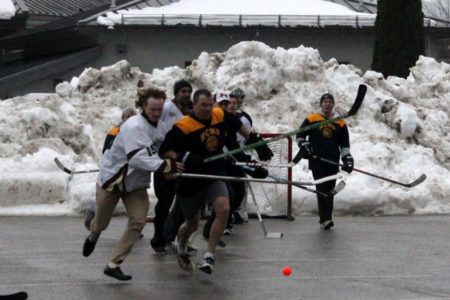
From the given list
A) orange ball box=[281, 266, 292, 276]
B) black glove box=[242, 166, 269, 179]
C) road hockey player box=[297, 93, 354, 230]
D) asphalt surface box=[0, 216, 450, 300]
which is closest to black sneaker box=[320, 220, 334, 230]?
road hockey player box=[297, 93, 354, 230]

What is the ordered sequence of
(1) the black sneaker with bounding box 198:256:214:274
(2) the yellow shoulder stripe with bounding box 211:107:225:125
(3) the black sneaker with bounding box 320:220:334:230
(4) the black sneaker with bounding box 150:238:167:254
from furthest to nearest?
(3) the black sneaker with bounding box 320:220:334:230
(4) the black sneaker with bounding box 150:238:167:254
(2) the yellow shoulder stripe with bounding box 211:107:225:125
(1) the black sneaker with bounding box 198:256:214:274

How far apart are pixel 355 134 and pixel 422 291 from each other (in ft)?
32.2

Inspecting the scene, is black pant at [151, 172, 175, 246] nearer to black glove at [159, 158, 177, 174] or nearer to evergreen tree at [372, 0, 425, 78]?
black glove at [159, 158, 177, 174]

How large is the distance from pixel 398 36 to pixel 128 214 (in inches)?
689

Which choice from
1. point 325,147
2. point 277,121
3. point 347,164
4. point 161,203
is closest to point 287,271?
point 161,203

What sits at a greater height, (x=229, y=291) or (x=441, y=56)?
(x=229, y=291)

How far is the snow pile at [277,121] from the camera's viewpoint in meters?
18.1

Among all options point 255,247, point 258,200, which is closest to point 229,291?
point 255,247

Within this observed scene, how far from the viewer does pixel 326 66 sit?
22.5 m

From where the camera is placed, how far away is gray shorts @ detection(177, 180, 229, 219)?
1155cm

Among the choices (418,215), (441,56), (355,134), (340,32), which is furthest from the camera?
(441,56)

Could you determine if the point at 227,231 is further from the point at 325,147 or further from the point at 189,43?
the point at 189,43

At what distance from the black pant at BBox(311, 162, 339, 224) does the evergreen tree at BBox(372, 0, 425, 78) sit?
11956 millimetres

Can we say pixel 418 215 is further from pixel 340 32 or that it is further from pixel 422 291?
pixel 340 32
